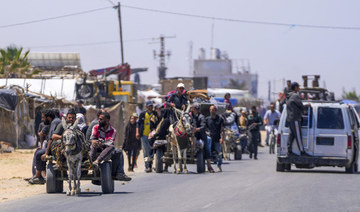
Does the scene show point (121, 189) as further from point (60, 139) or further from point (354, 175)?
point (354, 175)

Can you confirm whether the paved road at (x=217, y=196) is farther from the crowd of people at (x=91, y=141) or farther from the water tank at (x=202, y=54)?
the water tank at (x=202, y=54)

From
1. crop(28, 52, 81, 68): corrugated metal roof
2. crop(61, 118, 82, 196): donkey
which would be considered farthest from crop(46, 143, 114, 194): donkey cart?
crop(28, 52, 81, 68): corrugated metal roof

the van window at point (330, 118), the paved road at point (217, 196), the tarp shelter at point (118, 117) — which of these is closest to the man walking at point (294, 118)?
the van window at point (330, 118)

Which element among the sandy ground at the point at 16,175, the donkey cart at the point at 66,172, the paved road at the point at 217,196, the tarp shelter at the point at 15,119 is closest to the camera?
the paved road at the point at 217,196

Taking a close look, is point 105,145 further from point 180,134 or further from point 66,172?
point 180,134

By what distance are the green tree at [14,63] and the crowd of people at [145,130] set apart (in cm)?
1691

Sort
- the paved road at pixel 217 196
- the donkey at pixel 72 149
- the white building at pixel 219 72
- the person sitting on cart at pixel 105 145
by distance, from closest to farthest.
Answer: the paved road at pixel 217 196 → the donkey at pixel 72 149 → the person sitting on cart at pixel 105 145 → the white building at pixel 219 72

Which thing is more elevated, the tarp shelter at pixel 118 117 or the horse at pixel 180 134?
the horse at pixel 180 134

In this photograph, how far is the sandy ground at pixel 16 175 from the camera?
16.4 meters

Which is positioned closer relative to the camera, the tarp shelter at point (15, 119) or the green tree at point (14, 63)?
the tarp shelter at point (15, 119)

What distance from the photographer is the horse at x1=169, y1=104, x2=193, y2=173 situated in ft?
66.2

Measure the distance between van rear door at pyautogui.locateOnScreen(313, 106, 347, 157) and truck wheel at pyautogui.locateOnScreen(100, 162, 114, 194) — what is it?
790cm

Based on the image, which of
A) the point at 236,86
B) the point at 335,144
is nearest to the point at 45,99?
the point at 335,144

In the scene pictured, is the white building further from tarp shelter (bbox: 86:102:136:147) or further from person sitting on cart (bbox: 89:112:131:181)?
person sitting on cart (bbox: 89:112:131:181)
